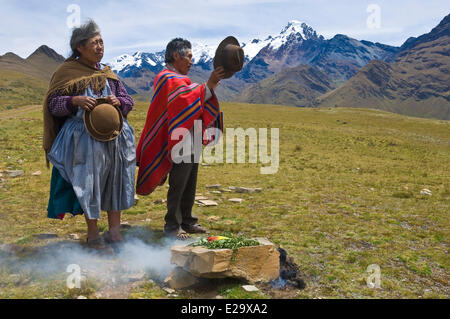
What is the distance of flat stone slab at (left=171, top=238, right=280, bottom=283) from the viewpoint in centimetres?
468

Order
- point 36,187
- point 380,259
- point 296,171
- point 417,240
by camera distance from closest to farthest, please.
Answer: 1. point 380,259
2. point 417,240
3. point 36,187
4. point 296,171

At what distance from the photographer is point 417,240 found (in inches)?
296

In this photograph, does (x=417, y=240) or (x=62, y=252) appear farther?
(x=417, y=240)

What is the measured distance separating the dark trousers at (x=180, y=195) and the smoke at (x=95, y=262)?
0.60m

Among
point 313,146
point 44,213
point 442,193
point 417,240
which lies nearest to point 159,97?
point 44,213

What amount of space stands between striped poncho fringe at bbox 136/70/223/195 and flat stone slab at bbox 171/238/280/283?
5.47 feet

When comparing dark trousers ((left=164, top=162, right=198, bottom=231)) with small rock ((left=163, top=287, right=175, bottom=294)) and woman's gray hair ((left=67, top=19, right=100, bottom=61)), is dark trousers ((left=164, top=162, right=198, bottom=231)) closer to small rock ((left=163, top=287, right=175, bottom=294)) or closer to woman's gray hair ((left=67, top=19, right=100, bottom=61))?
small rock ((left=163, top=287, right=175, bottom=294))

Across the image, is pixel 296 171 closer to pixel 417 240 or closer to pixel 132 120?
pixel 417 240

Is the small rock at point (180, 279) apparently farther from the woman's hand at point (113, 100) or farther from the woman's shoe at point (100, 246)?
the woman's hand at point (113, 100)

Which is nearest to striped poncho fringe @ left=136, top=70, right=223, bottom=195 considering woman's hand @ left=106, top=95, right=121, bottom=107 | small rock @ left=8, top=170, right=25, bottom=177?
woman's hand @ left=106, top=95, right=121, bottom=107

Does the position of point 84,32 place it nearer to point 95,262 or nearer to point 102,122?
point 102,122

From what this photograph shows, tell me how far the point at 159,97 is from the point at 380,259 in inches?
184

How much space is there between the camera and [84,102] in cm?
518

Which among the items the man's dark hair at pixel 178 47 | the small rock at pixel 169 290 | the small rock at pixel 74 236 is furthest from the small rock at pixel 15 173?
the small rock at pixel 169 290
